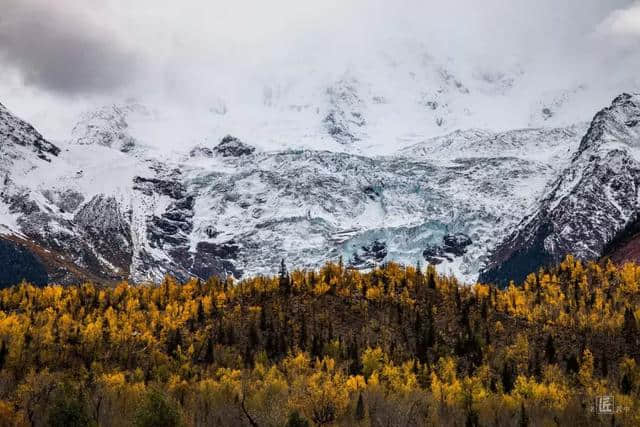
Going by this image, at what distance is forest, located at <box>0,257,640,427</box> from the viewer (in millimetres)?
108250

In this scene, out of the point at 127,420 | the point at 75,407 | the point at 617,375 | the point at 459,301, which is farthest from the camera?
the point at 459,301

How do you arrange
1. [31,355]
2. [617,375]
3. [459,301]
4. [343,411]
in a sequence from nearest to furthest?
[343,411] < [617,375] < [31,355] < [459,301]

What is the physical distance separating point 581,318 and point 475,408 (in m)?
70.0

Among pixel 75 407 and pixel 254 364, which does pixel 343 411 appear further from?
pixel 254 364

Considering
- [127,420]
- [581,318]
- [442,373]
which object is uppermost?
[581,318]

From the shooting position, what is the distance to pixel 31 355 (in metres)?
159

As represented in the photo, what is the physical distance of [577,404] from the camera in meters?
113

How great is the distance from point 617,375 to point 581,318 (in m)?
29.7

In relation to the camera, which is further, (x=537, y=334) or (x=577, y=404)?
(x=537, y=334)

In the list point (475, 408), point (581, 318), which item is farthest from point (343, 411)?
point (581, 318)

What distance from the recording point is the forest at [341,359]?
108 metres

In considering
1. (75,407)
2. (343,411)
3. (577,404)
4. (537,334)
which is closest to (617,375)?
(537,334)

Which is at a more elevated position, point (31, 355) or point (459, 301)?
point (459, 301)

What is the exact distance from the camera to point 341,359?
163625 mm
